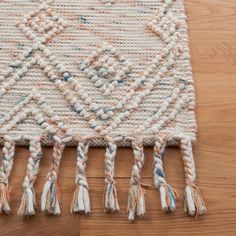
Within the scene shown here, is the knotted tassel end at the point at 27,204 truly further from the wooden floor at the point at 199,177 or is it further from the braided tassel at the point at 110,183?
the braided tassel at the point at 110,183

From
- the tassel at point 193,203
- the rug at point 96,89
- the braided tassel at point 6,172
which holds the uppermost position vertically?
the rug at point 96,89

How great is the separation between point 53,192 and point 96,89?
0.25 m

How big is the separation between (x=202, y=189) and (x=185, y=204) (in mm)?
51

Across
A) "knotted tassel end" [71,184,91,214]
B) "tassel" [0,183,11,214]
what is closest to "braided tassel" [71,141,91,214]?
"knotted tassel end" [71,184,91,214]

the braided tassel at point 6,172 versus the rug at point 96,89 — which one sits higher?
the rug at point 96,89

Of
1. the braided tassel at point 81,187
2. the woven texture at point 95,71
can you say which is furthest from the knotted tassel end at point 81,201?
the woven texture at point 95,71

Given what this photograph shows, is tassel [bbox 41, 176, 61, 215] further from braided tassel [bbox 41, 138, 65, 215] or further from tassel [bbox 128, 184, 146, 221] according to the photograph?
tassel [bbox 128, 184, 146, 221]

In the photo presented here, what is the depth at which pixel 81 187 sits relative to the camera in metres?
0.72

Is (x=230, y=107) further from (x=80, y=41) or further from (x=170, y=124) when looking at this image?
(x=80, y=41)

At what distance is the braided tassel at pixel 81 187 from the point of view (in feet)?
2.32

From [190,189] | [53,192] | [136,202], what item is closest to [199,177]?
[190,189]

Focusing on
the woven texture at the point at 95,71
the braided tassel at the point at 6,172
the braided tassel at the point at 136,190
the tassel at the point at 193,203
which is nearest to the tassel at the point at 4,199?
the braided tassel at the point at 6,172

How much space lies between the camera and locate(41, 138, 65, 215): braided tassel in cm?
71

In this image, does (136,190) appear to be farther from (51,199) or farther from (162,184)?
(51,199)
